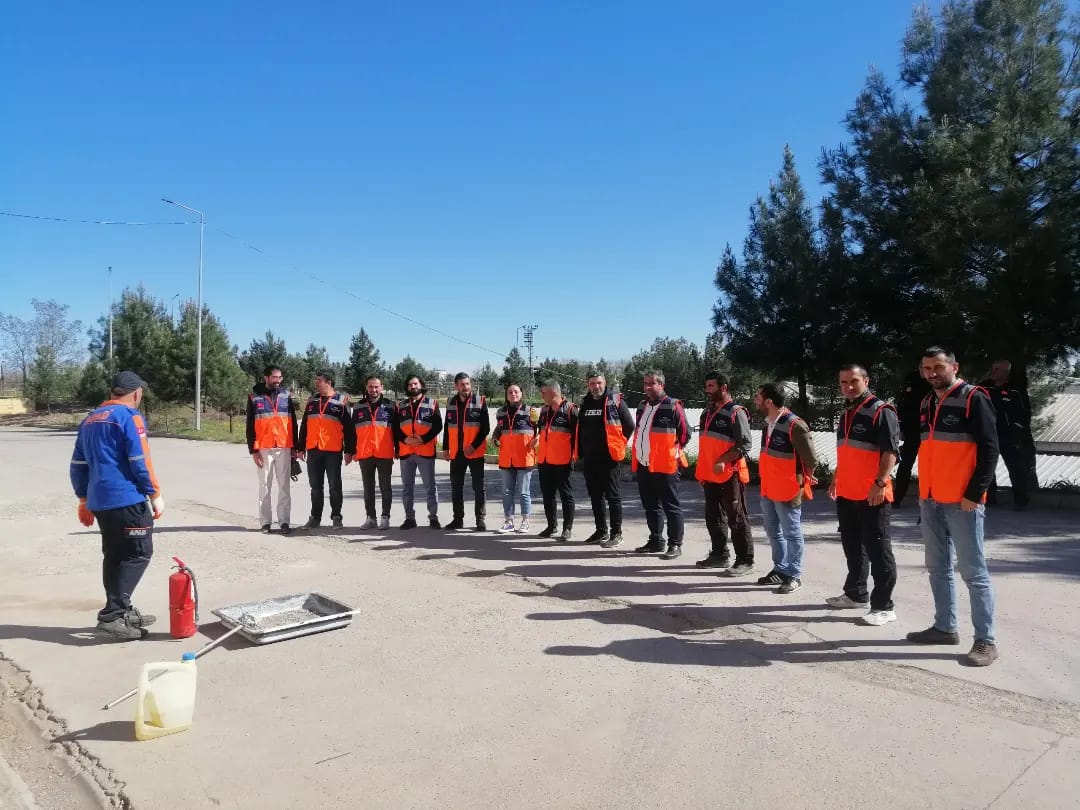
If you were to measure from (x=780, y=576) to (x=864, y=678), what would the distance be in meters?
1.98

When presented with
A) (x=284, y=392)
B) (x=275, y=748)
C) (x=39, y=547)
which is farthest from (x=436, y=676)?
(x=39, y=547)

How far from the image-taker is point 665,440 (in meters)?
7.48

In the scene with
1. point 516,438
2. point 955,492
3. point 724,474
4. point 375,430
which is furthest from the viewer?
point 375,430

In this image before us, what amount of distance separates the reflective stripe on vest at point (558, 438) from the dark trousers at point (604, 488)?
285 mm

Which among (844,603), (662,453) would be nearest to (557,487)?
(662,453)

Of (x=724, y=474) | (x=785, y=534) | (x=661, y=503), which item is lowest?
(x=785, y=534)

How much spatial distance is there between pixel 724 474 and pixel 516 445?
2.67 m

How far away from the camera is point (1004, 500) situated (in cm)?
1080

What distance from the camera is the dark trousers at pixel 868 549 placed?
5.43 m

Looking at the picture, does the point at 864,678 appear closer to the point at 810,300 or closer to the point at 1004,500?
the point at 1004,500

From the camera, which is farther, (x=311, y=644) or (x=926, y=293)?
(x=926, y=293)

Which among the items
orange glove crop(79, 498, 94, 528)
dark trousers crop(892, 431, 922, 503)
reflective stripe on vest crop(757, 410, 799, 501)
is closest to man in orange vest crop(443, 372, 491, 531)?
reflective stripe on vest crop(757, 410, 799, 501)

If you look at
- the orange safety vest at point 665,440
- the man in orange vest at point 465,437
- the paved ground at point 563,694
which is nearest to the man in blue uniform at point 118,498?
the paved ground at point 563,694

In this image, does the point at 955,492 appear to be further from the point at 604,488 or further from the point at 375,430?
the point at 375,430
